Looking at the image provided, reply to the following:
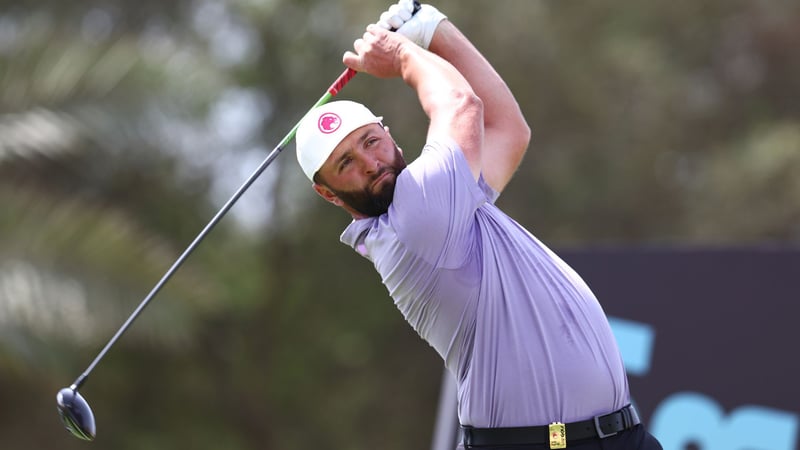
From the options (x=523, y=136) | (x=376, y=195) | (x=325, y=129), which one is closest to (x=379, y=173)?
(x=376, y=195)

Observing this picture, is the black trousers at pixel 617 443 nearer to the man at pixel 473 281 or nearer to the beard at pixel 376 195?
the man at pixel 473 281

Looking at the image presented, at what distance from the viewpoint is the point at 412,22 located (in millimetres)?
4023

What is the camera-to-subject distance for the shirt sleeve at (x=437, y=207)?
11.1ft

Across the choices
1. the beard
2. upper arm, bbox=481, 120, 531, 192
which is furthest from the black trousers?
upper arm, bbox=481, 120, 531, 192

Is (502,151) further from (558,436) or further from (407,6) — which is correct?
(558,436)

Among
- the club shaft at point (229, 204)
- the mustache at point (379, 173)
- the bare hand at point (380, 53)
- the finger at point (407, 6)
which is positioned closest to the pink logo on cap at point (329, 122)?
the mustache at point (379, 173)

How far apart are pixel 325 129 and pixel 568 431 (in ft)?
3.58

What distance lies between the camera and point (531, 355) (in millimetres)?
3412

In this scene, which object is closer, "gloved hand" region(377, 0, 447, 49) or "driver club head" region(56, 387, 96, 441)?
"gloved hand" region(377, 0, 447, 49)

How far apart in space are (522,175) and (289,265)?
9.22 ft

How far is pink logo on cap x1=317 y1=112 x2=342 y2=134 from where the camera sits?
11.7 ft

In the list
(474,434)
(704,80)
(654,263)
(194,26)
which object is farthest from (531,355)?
(704,80)

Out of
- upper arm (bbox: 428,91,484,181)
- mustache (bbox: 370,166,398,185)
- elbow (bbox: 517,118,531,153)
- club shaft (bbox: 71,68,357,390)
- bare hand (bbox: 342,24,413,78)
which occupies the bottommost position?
club shaft (bbox: 71,68,357,390)

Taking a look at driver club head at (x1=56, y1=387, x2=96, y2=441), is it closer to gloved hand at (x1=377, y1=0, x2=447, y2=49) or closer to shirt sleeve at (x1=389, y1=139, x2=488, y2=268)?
shirt sleeve at (x1=389, y1=139, x2=488, y2=268)
